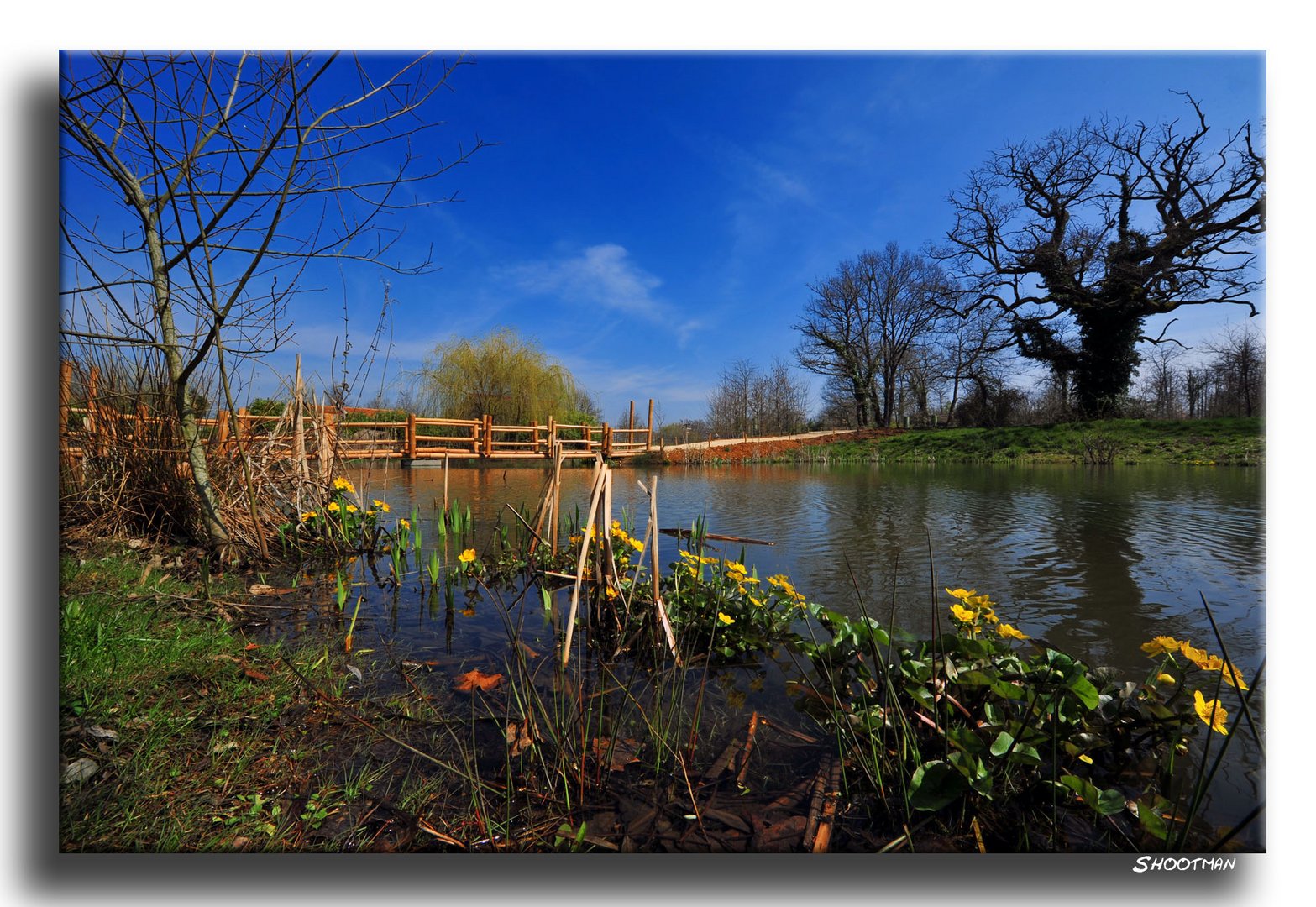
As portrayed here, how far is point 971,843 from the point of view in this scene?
115 centimetres

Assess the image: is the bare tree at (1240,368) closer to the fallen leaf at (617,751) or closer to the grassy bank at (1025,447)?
the grassy bank at (1025,447)

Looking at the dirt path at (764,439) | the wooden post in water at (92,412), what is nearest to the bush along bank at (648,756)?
the wooden post in water at (92,412)

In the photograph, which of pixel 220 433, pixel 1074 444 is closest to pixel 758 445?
pixel 1074 444

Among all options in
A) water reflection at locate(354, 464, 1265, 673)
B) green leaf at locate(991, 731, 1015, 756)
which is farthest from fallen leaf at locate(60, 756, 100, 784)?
green leaf at locate(991, 731, 1015, 756)

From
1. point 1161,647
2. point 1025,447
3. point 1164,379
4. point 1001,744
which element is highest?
point 1164,379

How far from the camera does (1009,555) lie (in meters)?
3.84

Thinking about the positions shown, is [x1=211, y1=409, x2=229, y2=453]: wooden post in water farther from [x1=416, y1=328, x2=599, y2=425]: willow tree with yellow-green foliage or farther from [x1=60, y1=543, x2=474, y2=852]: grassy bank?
[x1=416, y1=328, x2=599, y2=425]: willow tree with yellow-green foliage

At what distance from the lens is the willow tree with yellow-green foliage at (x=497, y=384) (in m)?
18.9

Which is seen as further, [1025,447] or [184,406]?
[1025,447]

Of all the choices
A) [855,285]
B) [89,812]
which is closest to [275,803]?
[89,812]

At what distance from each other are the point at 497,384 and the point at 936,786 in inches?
769

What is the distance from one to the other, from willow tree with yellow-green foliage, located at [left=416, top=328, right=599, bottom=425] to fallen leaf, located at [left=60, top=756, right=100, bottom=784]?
59.6 ft

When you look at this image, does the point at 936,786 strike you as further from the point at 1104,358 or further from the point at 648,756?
the point at 1104,358
